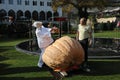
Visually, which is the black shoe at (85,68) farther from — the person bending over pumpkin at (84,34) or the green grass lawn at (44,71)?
the green grass lawn at (44,71)

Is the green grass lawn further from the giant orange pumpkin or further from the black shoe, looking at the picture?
the giant orange pumpkin

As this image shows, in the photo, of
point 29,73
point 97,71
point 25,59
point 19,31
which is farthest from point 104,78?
point 19,31

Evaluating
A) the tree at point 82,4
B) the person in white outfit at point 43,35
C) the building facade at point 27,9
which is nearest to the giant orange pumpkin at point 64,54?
the person in white outfit at point 43,35

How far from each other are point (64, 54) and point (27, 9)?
98.1 m

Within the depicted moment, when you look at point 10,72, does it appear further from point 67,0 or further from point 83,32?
point 67,0

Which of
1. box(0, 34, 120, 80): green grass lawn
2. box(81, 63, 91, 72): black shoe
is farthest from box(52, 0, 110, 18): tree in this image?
box(81, 63, 91, 72): black shoe

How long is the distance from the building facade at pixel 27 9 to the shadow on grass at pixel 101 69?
286 feet

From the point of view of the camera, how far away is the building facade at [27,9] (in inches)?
4143

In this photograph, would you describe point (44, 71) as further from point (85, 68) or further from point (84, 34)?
point (84, 34)

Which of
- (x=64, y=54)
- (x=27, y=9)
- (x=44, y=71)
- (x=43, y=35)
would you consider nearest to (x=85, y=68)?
(x=64, y=54)

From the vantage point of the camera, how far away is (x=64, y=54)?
12.7 m

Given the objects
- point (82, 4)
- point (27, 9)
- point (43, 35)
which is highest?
point (82, 4)

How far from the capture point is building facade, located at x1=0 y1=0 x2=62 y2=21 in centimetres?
10522

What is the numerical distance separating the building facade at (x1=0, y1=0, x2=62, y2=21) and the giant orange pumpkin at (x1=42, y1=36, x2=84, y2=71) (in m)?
89.1
